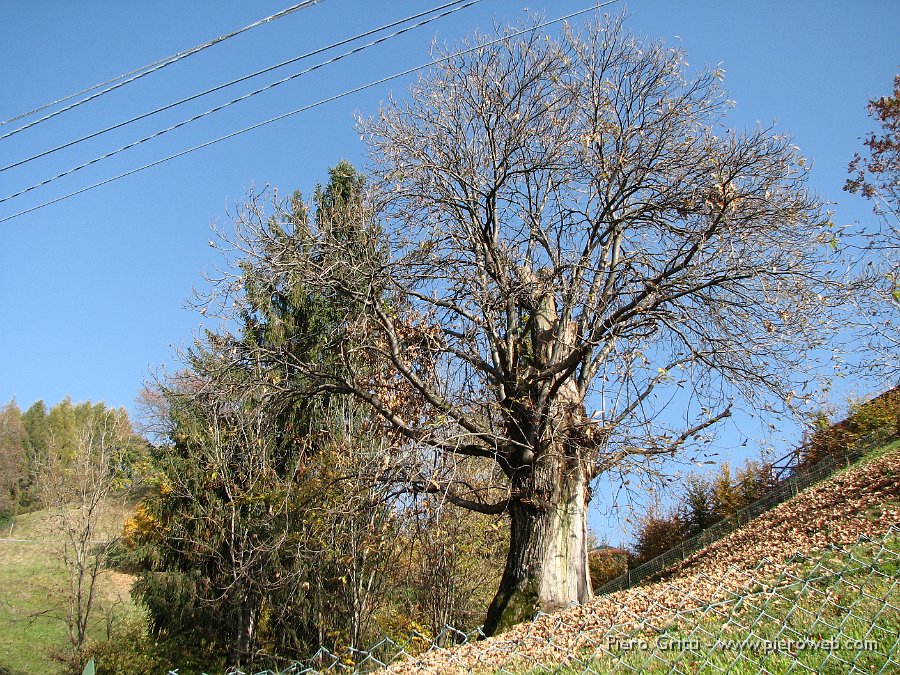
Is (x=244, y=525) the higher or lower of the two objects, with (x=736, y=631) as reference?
higher

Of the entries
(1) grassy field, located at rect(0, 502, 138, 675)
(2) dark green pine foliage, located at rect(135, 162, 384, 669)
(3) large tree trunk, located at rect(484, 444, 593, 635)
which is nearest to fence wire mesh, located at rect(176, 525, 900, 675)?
(3) large tree trunk, located at rect(484, 444, 593, 635)

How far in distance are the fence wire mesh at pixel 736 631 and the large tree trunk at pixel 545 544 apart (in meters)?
0.81

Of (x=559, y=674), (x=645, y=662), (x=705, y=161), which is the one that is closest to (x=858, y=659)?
(x=645, y=662)

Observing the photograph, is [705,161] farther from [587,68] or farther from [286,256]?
[286,256]

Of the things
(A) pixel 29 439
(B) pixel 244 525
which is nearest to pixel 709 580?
(B) pixel 244 525

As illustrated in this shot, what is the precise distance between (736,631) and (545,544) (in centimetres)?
317

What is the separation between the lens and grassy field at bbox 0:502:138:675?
1854 centimetres

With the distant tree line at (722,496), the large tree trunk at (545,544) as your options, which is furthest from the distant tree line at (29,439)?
the large tree trunk at (545,544)

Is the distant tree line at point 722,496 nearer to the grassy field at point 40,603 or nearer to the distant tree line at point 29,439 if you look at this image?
the grassy field at point 40,603

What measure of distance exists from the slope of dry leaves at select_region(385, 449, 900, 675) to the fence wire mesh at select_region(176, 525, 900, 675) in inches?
0.9

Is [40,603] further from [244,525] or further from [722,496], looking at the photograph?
[722,496]

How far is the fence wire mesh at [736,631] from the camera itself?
12.7ft

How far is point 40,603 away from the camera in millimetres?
23609

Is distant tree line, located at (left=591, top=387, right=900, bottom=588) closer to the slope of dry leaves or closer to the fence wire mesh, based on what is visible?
the slope of dry leaves
